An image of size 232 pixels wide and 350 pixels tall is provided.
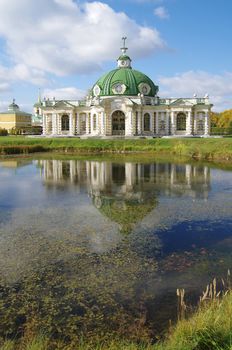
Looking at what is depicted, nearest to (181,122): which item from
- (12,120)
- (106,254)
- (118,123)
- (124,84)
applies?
(118,123)

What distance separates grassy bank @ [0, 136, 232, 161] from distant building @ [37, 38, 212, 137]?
1240 centimetres

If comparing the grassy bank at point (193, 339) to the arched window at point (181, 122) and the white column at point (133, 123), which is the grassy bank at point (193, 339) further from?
the arched window at point (181, 122)

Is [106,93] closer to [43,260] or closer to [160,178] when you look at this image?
[160,178]

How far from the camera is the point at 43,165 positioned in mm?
32844

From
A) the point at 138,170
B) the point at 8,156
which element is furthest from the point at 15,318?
the point at 8,156

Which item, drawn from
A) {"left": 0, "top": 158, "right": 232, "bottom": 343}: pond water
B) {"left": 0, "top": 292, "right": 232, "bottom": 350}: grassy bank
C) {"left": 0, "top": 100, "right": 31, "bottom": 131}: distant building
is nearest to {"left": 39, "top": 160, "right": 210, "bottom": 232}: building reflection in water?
{"left": 0, "top": 158, "right": 232, "bottom": 343}: pond water

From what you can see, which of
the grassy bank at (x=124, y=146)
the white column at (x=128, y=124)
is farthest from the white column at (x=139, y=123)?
the grassy bank at (x=124, y=146)

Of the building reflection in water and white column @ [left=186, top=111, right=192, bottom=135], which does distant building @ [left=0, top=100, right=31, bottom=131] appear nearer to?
white column @ [left=186, top=111, right=192, bottom=135]

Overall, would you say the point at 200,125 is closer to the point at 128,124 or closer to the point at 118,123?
the point at 128,124

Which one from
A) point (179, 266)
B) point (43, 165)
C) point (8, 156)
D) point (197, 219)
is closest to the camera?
point (179, 266)

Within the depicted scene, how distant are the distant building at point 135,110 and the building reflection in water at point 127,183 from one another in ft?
87.4

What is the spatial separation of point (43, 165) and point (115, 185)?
12.1 meters

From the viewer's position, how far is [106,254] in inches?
410

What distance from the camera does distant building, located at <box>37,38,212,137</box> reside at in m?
60.0
